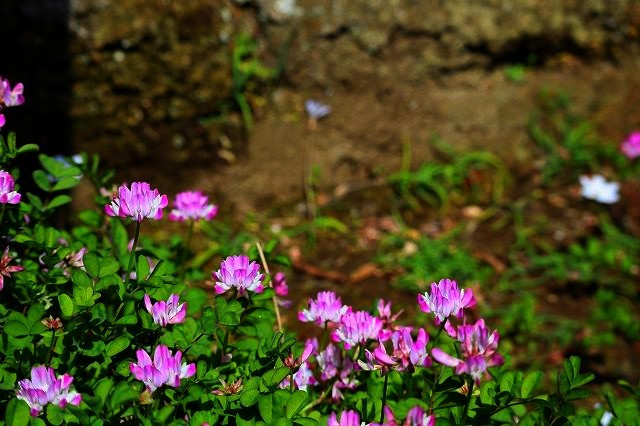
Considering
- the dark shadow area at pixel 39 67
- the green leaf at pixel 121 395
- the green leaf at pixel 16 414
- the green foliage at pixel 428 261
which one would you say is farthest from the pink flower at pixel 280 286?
the dark shadow area at pixel 39 67

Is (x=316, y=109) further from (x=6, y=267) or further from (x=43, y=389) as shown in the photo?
(x=43, y=389)

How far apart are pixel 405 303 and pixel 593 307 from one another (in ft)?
2.59

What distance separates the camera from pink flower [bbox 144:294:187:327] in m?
1.30

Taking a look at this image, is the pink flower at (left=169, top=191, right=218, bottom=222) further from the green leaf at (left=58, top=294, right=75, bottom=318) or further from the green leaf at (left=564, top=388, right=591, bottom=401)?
the green leaf at (left=564, top=388, right=591, bottom=401)

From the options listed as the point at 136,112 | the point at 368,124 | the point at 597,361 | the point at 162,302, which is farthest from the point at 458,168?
the point at 162,302

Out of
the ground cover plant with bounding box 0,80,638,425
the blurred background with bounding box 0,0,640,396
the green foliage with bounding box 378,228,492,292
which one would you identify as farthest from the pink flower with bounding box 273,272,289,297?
the green foliage with bounding box 378,228,492,292

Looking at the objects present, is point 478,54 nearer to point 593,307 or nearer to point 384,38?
point 384,38

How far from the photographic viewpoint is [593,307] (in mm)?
3219

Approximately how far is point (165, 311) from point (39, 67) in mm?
2009

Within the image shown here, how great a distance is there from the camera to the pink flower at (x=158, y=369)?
1.21 m

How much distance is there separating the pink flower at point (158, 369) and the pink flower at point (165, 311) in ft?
0.23

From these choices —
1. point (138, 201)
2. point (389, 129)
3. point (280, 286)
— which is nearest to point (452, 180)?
point (389, 129)

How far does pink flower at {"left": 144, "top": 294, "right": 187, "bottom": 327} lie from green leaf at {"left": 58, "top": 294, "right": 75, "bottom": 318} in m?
0.12

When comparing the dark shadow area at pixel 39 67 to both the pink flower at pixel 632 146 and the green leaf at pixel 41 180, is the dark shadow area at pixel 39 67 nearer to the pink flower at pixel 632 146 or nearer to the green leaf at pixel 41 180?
the green leaf at pixel 41 180
